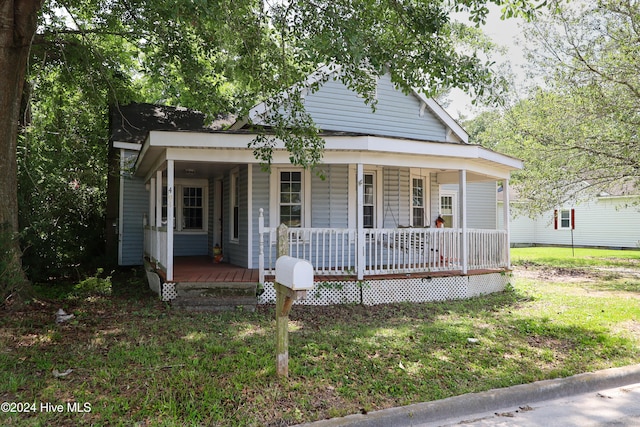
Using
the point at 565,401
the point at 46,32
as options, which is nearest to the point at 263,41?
the point at 46,32

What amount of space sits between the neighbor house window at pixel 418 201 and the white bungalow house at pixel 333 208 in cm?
4

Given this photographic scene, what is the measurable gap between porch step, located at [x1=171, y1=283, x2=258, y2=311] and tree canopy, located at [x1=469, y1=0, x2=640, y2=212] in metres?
10.5

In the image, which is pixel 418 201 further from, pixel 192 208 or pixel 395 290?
pixel 192 208

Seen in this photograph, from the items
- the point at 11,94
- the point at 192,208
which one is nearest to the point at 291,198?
the point at 192,208

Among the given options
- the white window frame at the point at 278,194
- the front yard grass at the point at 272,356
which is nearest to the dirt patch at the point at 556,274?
the front yard grass at the point at 272,356

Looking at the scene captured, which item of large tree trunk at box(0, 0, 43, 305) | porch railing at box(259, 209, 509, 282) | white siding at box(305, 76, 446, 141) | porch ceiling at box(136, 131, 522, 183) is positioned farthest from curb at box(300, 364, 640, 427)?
white siding at box(305, 76, 446, 141)

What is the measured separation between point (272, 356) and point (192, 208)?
A: 30.4 ft

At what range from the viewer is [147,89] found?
779 inches

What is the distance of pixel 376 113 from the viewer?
1155cm

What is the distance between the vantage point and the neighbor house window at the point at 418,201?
11391 mm

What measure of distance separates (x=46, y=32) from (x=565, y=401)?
11908 mm

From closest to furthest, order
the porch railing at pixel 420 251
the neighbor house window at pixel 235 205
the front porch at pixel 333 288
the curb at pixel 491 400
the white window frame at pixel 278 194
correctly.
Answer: the curb at pixel 491 400
the front porch at pixel 333 288
the porch railing at pixel 420 251
the white window frame at pixel 278 194
the neighbor house window at pixel 235 205

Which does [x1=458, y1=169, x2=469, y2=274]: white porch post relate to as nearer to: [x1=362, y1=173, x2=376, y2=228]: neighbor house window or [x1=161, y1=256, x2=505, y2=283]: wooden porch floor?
[x1=161, y1=256, x2=505, y2=283]: wooden porch floor

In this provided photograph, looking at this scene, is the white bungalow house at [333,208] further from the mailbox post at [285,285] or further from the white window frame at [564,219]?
the white window frame at [564,219]
